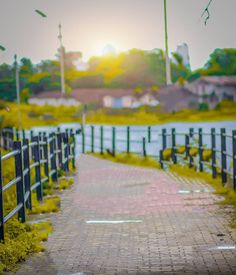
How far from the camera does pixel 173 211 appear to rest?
1120 cm

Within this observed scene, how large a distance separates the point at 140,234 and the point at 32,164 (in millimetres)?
3639

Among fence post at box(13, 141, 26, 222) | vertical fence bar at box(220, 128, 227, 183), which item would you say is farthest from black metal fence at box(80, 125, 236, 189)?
fence post at box(13, 141, 26, 222)

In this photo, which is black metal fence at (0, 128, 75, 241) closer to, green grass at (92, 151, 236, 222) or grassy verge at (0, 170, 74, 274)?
grassy verge at (0, 170, 74, 274)

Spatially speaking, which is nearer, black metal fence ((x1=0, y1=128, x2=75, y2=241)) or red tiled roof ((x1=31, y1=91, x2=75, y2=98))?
black metal fence ((x1=0, y1=128, x2=75, y2=241))

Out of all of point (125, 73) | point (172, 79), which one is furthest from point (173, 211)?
point (125, 73)

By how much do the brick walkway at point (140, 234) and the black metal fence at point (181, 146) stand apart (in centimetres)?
91

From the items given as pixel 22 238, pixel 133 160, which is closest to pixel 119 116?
pixel 133 160

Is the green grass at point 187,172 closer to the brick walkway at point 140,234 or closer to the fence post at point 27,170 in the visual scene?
the brick walkway at point 140,234

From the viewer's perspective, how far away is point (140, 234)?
362 inches

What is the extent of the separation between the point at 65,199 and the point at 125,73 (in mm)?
11547

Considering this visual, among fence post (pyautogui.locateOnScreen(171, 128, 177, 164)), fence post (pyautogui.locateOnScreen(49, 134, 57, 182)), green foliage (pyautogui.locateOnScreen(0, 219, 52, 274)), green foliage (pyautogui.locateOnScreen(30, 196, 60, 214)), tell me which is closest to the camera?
green foliage (pyautogui.locateOnScreen(0, 219, 52, 274))

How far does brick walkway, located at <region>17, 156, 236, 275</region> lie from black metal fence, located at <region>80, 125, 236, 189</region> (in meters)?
0.91

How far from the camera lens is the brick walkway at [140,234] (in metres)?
7.29

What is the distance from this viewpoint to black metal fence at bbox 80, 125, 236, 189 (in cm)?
1512
